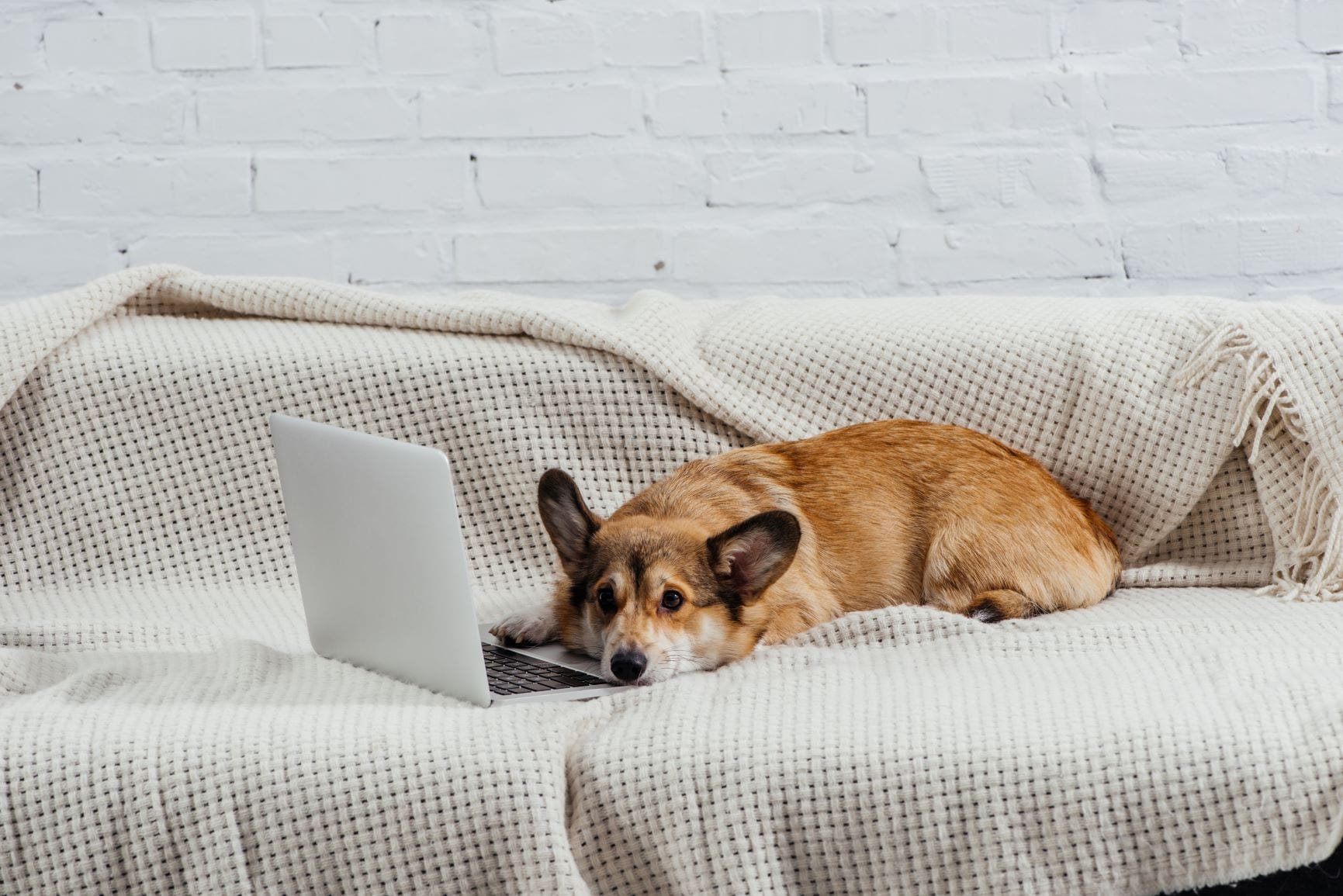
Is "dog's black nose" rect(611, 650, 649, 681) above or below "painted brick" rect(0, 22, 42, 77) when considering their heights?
below

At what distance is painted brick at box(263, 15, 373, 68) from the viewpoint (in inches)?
103

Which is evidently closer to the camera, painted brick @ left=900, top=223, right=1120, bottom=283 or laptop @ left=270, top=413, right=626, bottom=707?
laptop @ left=270, top=413, right=626, bottom=707

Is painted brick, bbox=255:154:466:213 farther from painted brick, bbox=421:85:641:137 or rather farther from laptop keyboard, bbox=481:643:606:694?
laptop keyboard, bbox=481:643:606:694

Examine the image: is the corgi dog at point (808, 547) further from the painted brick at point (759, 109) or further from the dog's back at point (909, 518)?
the painted brick at point (759, 109)

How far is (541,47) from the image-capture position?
8.62ft

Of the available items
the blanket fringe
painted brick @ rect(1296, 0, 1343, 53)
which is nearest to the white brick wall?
painted brick @ rect(1296, 0, 1343, 53)

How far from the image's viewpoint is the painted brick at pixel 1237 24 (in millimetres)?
2668

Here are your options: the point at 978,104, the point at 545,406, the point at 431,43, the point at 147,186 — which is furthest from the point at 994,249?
the point at 147,186

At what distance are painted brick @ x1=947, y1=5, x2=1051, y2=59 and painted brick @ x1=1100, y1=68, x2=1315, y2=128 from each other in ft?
0.57

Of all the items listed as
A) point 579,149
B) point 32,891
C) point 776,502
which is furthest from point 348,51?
point 32,891

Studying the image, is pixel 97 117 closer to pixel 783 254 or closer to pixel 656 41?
pixel 656 41

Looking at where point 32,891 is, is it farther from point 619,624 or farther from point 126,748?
point 619,624

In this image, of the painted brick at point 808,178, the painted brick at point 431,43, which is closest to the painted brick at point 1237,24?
the painted brick at point 808,178

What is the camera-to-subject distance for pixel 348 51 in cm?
262
